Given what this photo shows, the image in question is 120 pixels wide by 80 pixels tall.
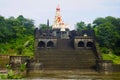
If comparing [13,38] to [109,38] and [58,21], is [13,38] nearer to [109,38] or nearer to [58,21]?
[109,38]

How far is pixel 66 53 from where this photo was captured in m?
44.4

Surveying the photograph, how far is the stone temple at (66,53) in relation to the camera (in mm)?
40713

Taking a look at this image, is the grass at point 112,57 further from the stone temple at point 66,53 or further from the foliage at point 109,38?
the foliage at point 109,38

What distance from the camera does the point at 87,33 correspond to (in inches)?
2093

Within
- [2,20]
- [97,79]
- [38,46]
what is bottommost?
[97,79]

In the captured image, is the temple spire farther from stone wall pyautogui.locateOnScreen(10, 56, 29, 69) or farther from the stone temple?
stone wall pyautogui.locateOnScreen(10, 56, 29, 69)

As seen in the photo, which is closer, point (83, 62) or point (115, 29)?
point (83, 62)

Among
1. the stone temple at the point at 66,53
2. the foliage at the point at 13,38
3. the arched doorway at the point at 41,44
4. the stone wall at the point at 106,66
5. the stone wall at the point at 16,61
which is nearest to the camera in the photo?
the stone wall at the point at 16,61

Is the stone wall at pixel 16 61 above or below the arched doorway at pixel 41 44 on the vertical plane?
below

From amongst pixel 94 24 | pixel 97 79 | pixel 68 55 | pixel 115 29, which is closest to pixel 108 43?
pixel 115 29

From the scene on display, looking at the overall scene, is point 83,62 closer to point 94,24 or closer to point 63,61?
point 63,61

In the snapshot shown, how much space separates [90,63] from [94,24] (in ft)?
72.7

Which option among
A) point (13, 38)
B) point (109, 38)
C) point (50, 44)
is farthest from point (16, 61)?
point (109, 38)

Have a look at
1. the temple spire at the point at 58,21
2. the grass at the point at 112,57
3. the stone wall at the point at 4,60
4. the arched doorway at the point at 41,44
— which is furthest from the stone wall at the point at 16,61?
the temple spire at the point at 58,21
